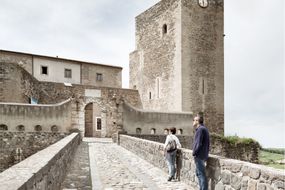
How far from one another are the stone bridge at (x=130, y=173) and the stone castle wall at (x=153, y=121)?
7200mm

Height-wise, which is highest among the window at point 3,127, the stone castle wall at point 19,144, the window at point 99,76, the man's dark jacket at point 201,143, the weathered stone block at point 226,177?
the window at point 99,76

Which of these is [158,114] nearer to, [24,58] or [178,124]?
[178,124]

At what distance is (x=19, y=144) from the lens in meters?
16.2

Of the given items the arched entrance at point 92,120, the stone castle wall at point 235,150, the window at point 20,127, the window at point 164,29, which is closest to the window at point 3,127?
the window at point 20,127

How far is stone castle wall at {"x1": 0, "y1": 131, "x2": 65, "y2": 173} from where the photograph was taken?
1593 cm

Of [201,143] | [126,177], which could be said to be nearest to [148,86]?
[126,177]

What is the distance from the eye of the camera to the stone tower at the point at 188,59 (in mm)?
24000

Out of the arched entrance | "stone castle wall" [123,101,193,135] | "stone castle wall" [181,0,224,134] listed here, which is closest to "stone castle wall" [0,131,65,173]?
"stone castle wall" [123,101,193,135]

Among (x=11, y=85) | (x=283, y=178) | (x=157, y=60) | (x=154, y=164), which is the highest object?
(x=157, y=60)

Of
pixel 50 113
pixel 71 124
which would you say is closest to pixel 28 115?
pixel 50 113

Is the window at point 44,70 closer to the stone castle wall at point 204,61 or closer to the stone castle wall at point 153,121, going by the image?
the stone castle wall at point 153,121

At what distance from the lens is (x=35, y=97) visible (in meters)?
22.7

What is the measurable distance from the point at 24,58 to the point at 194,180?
27.0 metres

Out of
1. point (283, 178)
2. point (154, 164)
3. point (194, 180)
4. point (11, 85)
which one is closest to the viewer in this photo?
point (283, 178)
